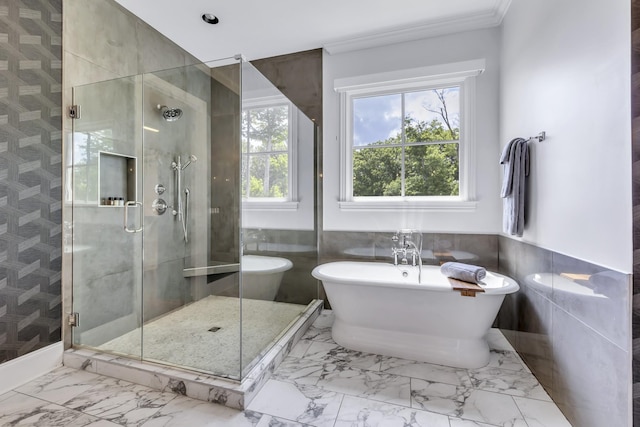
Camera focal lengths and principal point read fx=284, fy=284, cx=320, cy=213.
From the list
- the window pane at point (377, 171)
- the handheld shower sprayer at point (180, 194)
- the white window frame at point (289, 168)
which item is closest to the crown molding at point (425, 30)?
the white window frame at point (289, 168)

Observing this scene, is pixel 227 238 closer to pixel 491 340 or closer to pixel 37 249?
pixel 37 249

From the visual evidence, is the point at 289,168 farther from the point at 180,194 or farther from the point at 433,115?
the point at 433,115

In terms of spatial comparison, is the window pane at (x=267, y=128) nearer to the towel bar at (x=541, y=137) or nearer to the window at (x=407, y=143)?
the window at (x=407, y=143)

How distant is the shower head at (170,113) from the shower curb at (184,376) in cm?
185

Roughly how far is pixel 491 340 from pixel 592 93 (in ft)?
5.94

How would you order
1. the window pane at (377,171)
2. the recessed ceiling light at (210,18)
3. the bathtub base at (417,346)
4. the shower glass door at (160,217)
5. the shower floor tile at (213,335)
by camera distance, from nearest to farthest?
the shower floor tile at (213,335)
the bathtub base at (417,346)
the shower glass door at (160,217)
the recessed ceiling light at (210,18)
the window pane at (377,171)

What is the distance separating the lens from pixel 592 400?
1196 mm

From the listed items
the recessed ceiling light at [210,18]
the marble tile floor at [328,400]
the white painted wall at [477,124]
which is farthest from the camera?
the white painted wall at [477,124]

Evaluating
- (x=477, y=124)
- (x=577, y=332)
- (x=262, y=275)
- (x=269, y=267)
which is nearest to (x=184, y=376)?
(x=262, y=275)

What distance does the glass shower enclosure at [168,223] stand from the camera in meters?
1.92

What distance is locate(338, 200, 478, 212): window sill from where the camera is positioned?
2.46 meters

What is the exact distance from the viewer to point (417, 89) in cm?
262

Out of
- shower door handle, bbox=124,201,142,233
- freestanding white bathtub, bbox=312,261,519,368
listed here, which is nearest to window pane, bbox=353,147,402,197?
freestanding white bathtub, bbox=312,261,519,368

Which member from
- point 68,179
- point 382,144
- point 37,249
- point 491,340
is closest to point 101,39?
point 68,179
